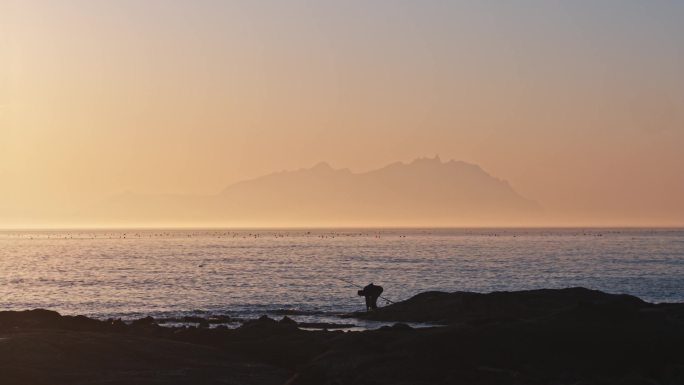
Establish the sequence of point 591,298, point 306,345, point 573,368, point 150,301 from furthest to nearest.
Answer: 1. point 150,301
2. point 591,298
3. point 306,345
4. point 573,368

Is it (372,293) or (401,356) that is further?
(372,293)

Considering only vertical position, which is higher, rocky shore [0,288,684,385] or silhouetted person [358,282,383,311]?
silhouetted person [358,282,383,311]

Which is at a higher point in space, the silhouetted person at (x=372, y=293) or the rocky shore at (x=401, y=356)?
the silhouetted person at (x=372, y=293)

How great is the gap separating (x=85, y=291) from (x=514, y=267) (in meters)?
63.8

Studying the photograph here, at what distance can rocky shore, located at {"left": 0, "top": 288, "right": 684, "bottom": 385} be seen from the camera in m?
28.2

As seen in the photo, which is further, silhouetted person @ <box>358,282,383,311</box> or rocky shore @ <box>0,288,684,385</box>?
silhouetted person @ <box>358,282,383,311</box>

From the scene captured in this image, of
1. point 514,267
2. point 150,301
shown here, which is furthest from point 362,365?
point 514,267

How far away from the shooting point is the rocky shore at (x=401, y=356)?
28234 millimetres

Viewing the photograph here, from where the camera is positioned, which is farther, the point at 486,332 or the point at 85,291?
the point at 85,291

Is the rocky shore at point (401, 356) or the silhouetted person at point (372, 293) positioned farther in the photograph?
the silhouetted person at point (372, 293)

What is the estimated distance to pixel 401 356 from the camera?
3047 centimetres

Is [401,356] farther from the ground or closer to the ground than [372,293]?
closer to the ground

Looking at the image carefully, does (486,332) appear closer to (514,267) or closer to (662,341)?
(662,341)

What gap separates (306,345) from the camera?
117 feet
